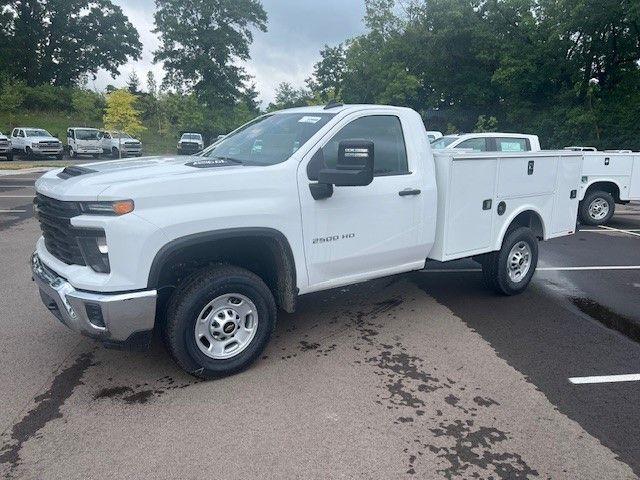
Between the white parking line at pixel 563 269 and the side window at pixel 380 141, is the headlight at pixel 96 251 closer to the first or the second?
the side window at pixel 380 141

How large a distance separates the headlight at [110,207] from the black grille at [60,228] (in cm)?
11

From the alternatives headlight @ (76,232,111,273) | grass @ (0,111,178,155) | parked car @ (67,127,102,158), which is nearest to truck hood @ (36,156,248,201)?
headlight @ (76,232,111,273)

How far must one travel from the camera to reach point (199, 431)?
3057 mm

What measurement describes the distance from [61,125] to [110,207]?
47542 millimetres

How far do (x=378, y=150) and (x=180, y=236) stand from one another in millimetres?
1986

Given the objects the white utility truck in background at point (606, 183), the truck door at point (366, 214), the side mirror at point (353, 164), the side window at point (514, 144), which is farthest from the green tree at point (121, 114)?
the side mirror at point (353, 164)

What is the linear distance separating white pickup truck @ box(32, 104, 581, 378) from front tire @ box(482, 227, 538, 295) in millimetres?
332

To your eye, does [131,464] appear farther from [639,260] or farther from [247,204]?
[639,260]

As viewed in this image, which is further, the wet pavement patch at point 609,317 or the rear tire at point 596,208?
the rear tire at point 596,208

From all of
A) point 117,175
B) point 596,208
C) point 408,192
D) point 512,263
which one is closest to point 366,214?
point 408,192

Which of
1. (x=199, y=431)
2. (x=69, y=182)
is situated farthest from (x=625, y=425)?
(x=69, y=182)

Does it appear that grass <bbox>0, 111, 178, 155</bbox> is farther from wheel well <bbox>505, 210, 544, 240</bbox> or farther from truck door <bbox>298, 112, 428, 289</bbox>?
truck door <bbox>298, 112, 428, 289</bbox>

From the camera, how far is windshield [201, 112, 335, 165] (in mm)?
4059

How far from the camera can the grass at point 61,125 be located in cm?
4156
